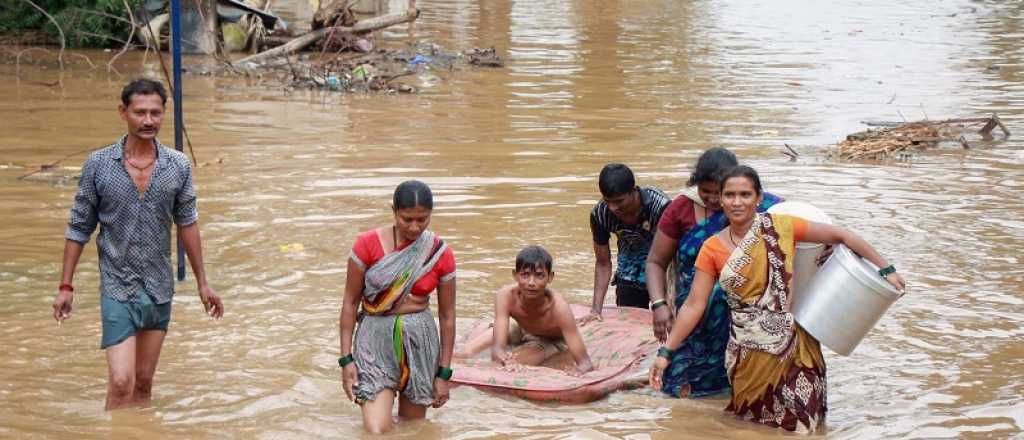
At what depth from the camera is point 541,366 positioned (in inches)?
257

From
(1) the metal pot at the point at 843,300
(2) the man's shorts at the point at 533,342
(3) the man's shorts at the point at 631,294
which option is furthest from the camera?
(3) the man's shorts at the point at 631,294

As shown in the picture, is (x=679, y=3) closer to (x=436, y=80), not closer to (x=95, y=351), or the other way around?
(x=436, y=80)

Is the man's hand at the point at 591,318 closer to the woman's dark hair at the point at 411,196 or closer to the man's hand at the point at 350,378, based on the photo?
the man's hand at the point at 350,378

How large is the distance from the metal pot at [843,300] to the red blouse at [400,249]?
4.82ft

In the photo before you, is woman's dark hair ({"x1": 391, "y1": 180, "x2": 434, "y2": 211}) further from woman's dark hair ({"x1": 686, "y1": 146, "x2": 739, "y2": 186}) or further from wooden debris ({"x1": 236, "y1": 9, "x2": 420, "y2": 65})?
wooden debris ({"x1": 236, "y1": 9, "x2": 420, "y2": 65})

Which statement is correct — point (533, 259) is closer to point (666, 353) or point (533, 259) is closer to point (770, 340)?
point (666, 353)

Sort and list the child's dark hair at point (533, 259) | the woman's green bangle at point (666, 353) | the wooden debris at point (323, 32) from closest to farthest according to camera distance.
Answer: the woman's green bangle at point (666, 353) < the child's dark hair at point (533, 259) < the wooden debris at point (323, 32)

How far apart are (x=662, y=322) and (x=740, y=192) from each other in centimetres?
100

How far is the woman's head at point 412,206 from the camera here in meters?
4.96

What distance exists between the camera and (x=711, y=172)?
5.67 meters

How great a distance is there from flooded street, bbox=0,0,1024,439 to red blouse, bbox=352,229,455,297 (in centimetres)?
74

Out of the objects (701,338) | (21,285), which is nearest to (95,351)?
(21,285)

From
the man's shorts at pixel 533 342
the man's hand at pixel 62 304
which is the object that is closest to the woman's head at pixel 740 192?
the man's shorts at pixel 533 342

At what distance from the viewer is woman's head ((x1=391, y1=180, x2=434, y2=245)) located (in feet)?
16.3
